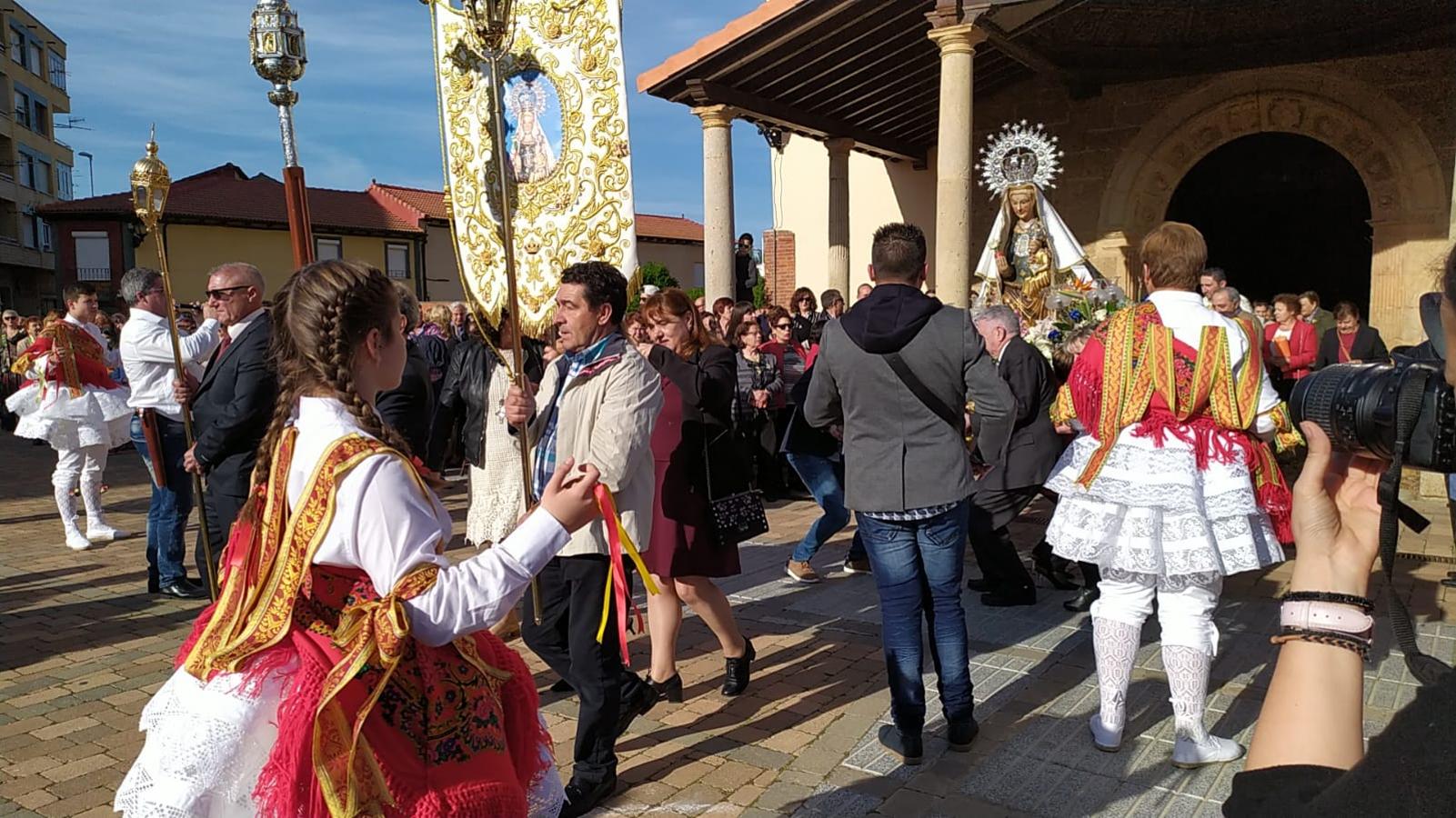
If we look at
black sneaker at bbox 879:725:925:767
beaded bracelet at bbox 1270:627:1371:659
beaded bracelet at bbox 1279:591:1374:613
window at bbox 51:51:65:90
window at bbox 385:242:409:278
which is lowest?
black sneaker at bbox 879:725:925:767

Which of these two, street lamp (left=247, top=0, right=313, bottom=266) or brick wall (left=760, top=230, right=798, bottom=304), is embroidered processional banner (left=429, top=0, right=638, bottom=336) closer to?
street lamp (left=247, top=0, right=313, bottom=266)

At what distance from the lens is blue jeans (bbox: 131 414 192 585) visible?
20.8ft

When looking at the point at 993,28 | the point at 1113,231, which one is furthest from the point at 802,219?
the point at 993,28

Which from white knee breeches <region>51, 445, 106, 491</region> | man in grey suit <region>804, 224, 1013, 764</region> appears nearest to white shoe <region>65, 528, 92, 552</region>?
white knee breeches <region>51, 445, 106, 491</region>

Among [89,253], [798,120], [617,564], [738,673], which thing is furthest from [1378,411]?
[89,253]

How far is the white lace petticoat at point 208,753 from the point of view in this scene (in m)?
1.79

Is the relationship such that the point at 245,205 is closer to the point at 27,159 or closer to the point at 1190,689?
the point at 27,159

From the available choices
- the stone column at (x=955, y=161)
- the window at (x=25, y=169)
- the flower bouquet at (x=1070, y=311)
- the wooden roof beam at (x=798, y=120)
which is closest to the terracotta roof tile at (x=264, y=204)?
the window at (x=25, y=169)

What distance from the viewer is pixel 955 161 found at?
938cm

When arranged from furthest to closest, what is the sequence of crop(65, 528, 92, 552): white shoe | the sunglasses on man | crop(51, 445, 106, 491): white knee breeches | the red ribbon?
crop(51, 445, 106, 491): white knee breeches < crop(65, 528, 92, 552): white shoe < the sunglasses on man < the red ribbon

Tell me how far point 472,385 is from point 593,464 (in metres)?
2.11

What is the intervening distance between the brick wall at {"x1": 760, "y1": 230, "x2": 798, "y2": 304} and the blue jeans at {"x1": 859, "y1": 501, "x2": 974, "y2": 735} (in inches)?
568

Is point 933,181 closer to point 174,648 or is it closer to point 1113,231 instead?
point 1113,231

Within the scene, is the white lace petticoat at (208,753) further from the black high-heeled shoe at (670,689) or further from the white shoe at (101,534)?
the white shoe at (101,534)
